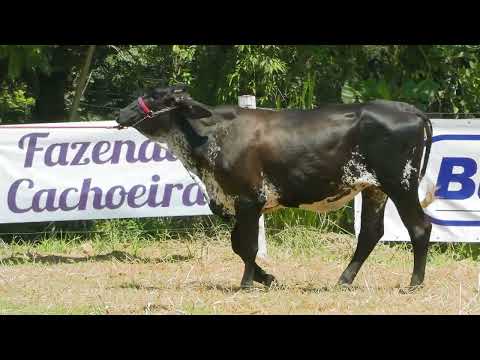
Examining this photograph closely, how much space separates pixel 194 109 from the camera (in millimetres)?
8047

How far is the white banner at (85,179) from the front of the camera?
10258 millimetres

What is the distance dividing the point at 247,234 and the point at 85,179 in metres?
3.10

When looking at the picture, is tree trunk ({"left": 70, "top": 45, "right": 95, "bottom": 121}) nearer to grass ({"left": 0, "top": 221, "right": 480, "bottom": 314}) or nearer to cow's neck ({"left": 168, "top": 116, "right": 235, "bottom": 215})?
grass ({"left": 0, "top": 221, "right": 480, "bottom": 314})

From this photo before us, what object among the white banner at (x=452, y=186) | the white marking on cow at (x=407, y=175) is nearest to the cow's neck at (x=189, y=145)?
the white marking on cow at (x=407, y=175)

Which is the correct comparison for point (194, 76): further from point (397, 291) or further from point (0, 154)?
point (397, 291)

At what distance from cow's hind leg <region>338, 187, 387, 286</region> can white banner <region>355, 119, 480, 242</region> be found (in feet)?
6.26

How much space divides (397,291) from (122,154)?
4.05 meters

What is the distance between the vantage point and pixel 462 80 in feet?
41.5

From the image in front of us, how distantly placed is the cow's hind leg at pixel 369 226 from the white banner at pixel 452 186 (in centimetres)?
191

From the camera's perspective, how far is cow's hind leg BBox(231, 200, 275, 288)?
7824mm

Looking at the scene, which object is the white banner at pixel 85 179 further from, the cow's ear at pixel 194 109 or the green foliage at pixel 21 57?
the cow's ear at pixel 194 109

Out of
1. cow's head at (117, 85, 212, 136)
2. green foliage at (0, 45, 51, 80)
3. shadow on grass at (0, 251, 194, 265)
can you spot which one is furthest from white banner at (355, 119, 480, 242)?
green foliage at (0, 45, 51, 80)

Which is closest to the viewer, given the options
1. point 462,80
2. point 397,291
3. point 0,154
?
point 397,291

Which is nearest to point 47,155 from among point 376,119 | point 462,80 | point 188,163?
point 188,163
